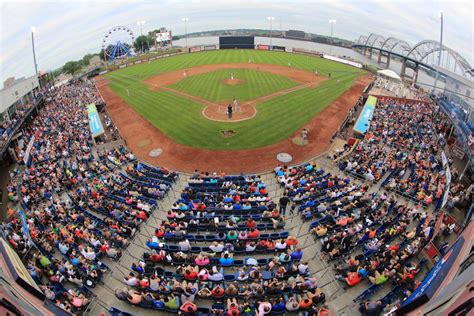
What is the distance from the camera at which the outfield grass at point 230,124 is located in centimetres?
3362

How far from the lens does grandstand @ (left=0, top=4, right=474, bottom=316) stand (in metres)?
14.0

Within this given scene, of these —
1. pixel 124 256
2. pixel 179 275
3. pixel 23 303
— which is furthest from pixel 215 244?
pixel 23 303

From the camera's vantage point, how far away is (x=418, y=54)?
57.6 meters

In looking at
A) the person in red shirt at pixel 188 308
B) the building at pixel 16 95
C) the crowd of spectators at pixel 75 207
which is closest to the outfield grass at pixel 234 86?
the crowd of spectators at pixel 75 207

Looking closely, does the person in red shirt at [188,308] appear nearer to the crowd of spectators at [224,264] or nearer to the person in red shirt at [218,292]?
the crowd of spectators at [224,264]

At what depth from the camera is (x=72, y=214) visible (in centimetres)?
2052

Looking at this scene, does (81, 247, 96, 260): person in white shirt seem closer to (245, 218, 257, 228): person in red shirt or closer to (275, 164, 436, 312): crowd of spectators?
(245, 218, 257, 228): person in red shirt

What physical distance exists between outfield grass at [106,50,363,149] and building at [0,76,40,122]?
13.3 metres

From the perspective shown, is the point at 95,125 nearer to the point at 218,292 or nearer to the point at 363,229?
the point at 218,292

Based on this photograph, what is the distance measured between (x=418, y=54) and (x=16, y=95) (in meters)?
70.9

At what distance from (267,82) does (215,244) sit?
42140mm

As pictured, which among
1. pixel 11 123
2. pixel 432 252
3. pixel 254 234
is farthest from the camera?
pixel 11 123

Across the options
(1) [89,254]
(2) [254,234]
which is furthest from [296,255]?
(1) [89,254]

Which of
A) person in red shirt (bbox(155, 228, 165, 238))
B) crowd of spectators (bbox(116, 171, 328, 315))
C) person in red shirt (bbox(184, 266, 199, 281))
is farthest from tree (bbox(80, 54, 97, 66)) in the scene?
person in red shirt (bbox(184, 266, 199, 281))
